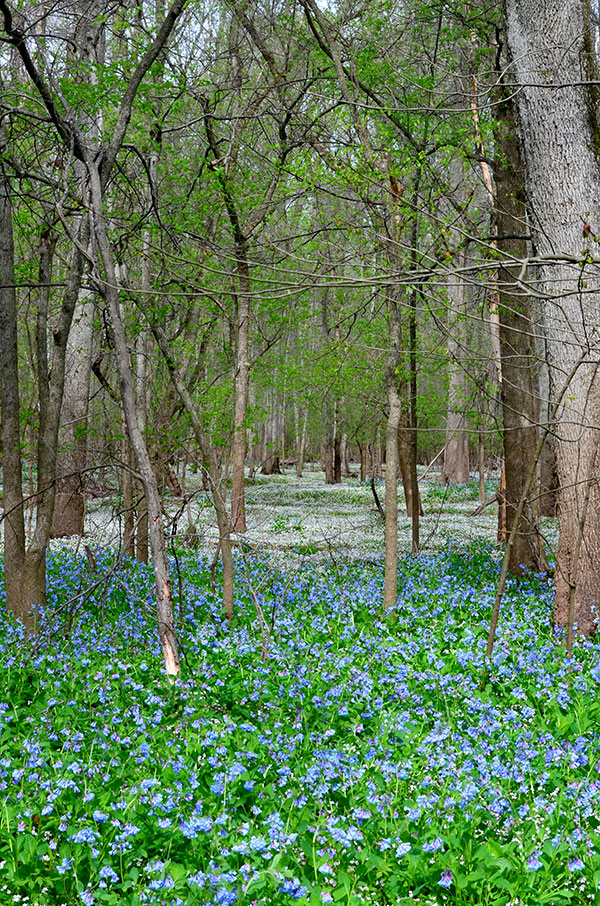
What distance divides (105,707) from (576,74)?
561 cm

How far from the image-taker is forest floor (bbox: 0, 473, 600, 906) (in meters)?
2.51

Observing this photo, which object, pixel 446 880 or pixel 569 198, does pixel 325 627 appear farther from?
pixel 569 198

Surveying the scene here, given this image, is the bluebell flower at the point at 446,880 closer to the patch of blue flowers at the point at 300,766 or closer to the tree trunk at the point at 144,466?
the patch of blue flowers at the point at 300,766

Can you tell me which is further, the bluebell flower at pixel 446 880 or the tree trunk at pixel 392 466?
the tree trunk at pixel 392 466

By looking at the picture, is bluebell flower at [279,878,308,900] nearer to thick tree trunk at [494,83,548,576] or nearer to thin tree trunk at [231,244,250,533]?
thick tree trunk at [494,83,548,576]

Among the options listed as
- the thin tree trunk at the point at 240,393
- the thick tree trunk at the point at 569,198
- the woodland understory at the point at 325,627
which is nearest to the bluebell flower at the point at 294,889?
the woodland understory at the point at 325,627

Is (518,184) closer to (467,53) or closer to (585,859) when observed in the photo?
(467,53)

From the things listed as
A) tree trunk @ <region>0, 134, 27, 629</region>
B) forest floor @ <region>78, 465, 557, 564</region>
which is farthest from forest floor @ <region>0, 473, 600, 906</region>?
forest floor @ <region>78, 465, 557, 564</region>

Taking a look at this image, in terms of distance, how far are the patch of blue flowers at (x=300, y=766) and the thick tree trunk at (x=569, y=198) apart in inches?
26.0

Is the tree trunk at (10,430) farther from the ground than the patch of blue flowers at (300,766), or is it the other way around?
the tree trunk at (10,430)

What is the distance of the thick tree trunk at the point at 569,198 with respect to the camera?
17.9 feet

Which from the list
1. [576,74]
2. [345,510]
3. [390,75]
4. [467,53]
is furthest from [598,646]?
[345,510]

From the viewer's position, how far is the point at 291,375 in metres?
14.4

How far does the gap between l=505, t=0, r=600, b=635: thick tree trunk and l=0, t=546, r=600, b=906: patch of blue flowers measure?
66cm
